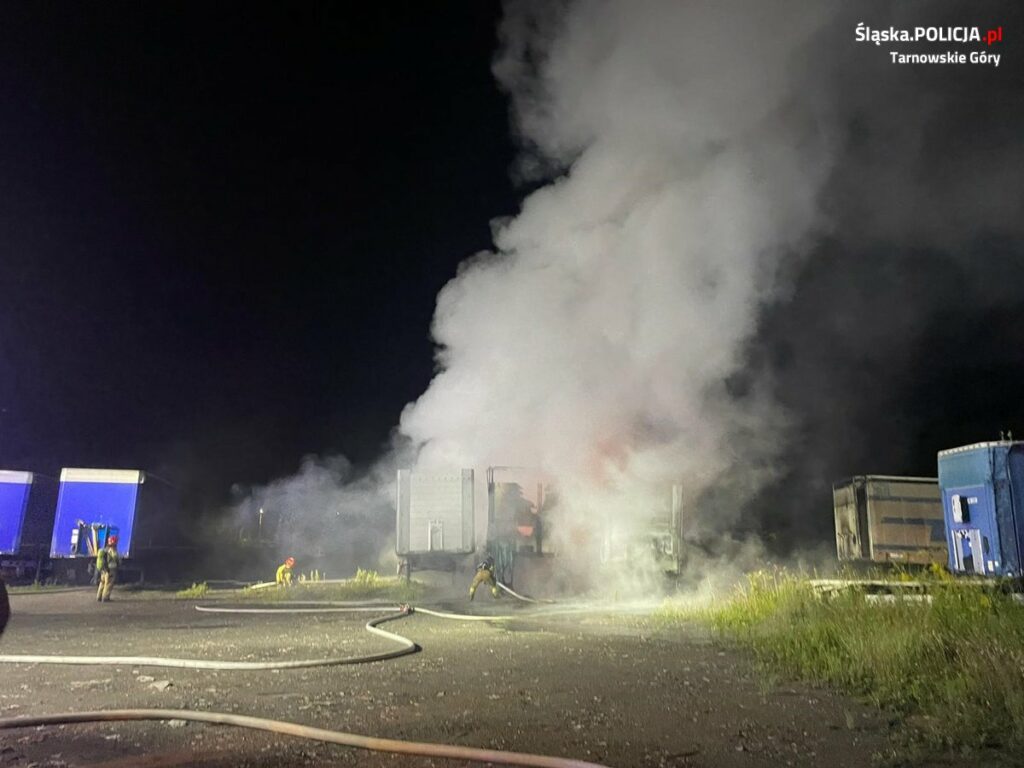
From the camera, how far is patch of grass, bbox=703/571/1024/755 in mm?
5074

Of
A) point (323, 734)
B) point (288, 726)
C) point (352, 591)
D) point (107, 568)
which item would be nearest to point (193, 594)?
point (107, 568)

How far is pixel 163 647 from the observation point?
916 cm

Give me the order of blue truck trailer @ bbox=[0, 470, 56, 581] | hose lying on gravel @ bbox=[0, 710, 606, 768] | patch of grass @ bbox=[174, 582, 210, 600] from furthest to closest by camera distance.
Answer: blue truck trailer @ bbox=[0, 470, 56, 581]
patch of grass @ bbox=[174, 582, 210, 600]
hose lying on gravel @ bbox=[0, 710, 606, 768]

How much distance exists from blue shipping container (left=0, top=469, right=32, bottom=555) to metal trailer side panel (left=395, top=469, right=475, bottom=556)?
12949 millimetres

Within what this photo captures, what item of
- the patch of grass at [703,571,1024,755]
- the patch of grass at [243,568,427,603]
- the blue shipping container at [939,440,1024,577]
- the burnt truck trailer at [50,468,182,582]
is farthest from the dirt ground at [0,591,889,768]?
the burnt truck trailer at [50,468,182,582]

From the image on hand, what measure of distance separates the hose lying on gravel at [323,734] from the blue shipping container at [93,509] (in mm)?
20124

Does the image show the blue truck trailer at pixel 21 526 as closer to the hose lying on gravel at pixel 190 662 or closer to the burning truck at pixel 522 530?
the burning truck at pixel 522 530

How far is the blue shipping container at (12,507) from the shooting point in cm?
2294

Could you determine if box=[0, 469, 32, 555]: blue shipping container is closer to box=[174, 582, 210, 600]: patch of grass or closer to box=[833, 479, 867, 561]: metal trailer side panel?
box=[174, 582, 210, 600]: patch of grass

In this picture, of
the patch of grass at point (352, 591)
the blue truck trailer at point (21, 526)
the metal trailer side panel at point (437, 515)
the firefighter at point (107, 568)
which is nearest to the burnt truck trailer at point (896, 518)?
the metal trailer side panel at point (437, 515)

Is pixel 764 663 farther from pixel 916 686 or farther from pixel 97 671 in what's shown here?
pixel 97 671

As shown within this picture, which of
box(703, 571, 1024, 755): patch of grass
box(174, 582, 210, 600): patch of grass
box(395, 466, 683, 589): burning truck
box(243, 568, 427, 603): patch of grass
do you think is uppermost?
box(395, 466, 683, 589): burning truck

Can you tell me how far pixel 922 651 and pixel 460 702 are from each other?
428 cm

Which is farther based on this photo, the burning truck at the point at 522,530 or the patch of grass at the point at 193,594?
the patch of grass at the point at 193,594
